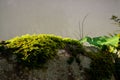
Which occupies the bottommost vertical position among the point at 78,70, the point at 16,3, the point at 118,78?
the point at 118,78

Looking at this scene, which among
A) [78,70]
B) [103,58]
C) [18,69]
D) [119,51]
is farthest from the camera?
[119,51]

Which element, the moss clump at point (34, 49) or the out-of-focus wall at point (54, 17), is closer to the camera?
the moss clump at point (34, 49)

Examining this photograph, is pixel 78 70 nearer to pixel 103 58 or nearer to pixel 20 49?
pixel 103 58

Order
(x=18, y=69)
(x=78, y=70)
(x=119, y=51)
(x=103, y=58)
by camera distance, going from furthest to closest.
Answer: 1. (x=119, y=51)
2. (x=103, y=58)
3. (x=78, y=70)
4. (x=18, y=69)

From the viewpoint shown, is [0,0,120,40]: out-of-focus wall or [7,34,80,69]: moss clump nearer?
[7,34,80,69]: moss clump

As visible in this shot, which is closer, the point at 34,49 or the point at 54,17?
the point at 34,49

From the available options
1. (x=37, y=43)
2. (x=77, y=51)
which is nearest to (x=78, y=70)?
(x=77, y=51)

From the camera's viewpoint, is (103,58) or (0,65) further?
(103,58)

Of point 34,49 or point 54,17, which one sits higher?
point 54,17
